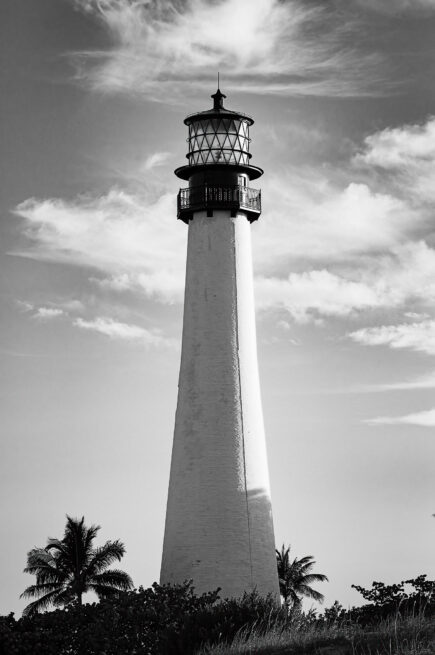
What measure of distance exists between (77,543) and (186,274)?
1665 centimetres


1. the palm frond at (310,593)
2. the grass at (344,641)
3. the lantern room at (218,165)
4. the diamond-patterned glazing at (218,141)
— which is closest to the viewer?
the grass at (344,641)

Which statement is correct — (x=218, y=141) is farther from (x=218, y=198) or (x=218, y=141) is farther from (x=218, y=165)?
(x=218, y=198)

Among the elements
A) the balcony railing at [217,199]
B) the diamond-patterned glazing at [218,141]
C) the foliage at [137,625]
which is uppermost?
the diamond-patterned glazing at [218,141]

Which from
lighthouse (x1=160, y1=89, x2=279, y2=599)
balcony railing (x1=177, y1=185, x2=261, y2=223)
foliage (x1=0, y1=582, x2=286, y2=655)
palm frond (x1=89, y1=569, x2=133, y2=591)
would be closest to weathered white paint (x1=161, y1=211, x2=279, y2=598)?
lighthouse (x1=160, y1=89, x2=279, y2=599)

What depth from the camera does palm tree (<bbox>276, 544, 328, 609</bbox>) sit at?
6075cm

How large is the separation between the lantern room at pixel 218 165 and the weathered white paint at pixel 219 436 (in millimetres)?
722

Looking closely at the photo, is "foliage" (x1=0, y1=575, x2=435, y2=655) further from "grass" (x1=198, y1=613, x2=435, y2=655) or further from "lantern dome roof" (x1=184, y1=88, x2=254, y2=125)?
"lantern dome roof" (x1=184, y1=88, x2=254, y2=125)

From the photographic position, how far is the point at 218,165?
46625 mm

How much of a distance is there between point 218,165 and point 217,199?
169 cm

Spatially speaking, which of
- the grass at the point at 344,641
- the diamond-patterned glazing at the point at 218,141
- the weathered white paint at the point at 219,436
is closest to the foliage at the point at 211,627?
the grass at the point at 344,641

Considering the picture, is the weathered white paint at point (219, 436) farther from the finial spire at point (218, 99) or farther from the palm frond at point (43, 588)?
the palm frond at point (43, 588)

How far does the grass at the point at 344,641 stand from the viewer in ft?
84.4

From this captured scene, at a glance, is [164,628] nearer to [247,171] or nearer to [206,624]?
[206,624]

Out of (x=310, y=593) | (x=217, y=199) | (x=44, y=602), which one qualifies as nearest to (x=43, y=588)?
(x=44, y=602)
